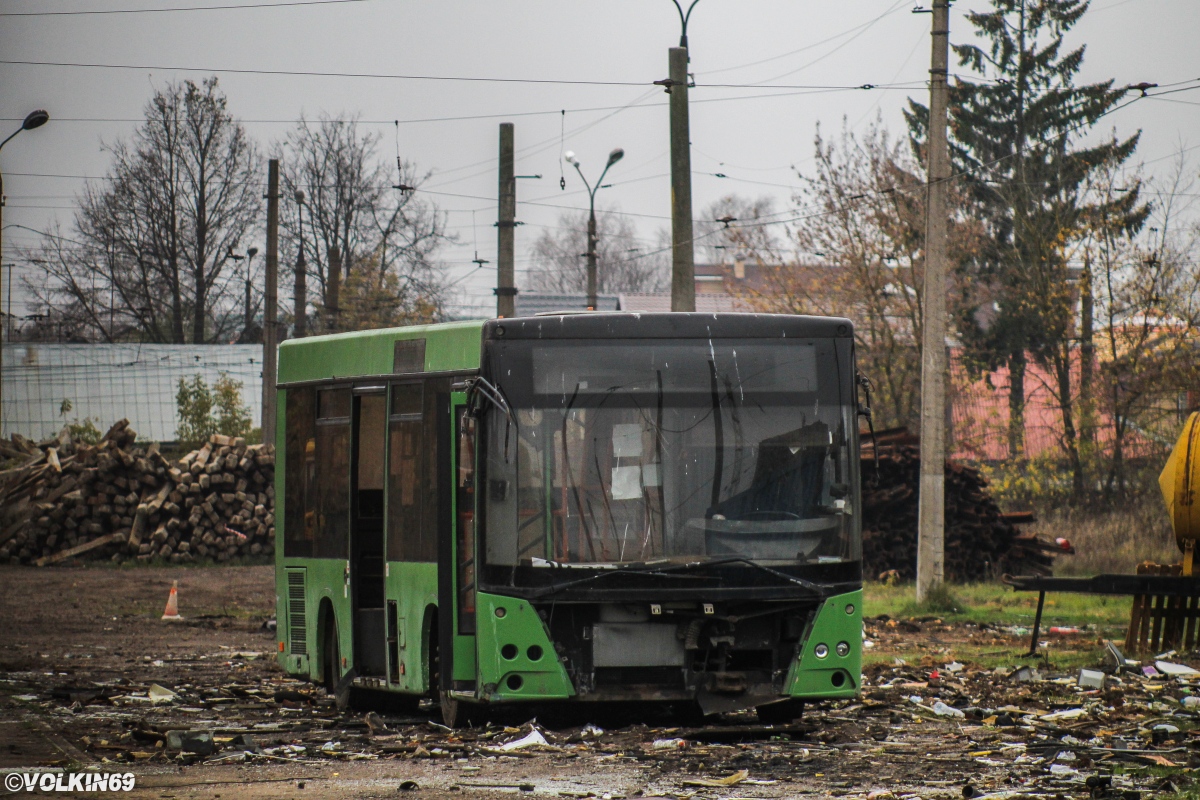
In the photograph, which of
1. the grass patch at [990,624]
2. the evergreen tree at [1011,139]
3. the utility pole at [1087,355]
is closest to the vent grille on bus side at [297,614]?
the grass patch at [990,624]

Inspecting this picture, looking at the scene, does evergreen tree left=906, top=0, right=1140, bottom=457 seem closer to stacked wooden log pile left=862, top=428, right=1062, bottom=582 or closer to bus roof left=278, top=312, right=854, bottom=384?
stacked wooden log pile left=862, top=428, right=1062, bottom=582

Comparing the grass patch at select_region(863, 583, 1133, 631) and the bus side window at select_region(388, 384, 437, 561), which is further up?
the bus side window at select_region(388, 384, 437, 561)

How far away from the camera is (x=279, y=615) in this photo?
14.2 m

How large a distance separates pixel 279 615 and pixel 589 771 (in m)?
6.06

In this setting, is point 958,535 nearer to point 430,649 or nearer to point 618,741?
point 430,649

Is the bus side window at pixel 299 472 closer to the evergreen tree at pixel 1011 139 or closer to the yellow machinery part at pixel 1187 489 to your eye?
the yellow machinery part at pixel 1187 489

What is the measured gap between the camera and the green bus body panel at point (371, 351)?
11.0 m

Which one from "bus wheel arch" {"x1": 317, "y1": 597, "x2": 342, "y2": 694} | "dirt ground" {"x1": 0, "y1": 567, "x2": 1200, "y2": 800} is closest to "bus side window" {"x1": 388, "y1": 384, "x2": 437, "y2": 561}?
"dirt ground" {"x1": 0, "y1": 567, "x2": 1200, "y2": 800}

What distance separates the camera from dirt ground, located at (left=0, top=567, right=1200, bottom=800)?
836cm

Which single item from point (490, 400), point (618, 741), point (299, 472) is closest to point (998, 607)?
point (299, 472)

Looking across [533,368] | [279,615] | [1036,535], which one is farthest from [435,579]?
[1036,535]

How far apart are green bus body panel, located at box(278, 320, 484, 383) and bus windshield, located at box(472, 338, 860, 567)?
0.44 metres

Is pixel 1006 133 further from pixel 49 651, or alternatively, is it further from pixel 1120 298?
pixel 49 651

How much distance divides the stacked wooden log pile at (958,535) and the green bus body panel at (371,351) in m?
14.8
